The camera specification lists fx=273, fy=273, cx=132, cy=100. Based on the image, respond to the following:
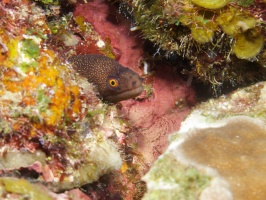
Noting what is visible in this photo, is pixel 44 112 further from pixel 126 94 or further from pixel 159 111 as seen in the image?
pixel 159 111

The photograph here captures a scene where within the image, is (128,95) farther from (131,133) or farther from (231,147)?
(231,147)

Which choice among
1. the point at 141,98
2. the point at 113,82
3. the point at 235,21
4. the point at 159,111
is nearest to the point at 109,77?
the point at 113,82

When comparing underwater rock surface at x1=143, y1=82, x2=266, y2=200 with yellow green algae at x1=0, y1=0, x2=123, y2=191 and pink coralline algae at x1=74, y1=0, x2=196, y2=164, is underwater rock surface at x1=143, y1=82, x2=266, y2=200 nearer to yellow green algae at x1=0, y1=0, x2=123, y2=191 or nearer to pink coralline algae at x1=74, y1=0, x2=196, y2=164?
yellow green algae at x1=0, y1=0, x2=123, y2=191

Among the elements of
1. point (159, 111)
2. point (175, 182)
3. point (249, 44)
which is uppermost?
point (249, 44)

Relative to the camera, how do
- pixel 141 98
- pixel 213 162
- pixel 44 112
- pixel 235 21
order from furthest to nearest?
pixel 141 98 < pixel 235 21 < pixel 44 112 < pixel 213 162

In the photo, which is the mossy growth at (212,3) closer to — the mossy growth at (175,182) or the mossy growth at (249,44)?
the mossy growth at (249,44)

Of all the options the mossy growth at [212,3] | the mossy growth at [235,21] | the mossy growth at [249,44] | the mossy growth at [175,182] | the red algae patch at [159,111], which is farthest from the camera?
the red algae patch at [159,111]

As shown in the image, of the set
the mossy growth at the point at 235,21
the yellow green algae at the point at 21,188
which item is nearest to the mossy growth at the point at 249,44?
the mossy growth at the point at 235,21
